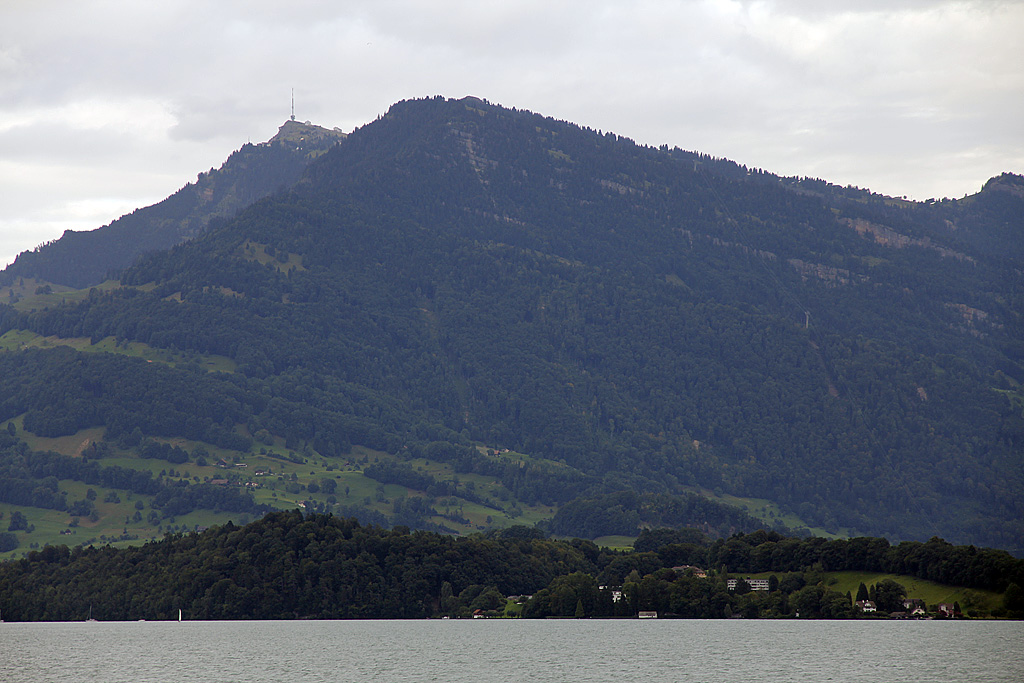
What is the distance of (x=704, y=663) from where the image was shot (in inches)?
6117

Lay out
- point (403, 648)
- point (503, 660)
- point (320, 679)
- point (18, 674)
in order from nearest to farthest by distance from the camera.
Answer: point (320, 679) < point (18, 674) < point (503, 660) < point (403, 648)

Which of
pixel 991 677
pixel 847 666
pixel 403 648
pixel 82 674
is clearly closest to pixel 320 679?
pixel 82 674

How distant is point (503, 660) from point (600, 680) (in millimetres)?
30756

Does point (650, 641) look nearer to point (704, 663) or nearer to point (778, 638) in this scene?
point (778, 638)

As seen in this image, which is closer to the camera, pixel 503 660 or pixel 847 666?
pixel 847 666

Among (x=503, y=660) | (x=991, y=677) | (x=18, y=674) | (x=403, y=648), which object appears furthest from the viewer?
(x=403, y=648)

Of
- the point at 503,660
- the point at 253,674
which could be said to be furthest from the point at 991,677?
the point at 253,674

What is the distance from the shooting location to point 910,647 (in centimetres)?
17312

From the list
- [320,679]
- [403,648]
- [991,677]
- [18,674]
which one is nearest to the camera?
[991,677]

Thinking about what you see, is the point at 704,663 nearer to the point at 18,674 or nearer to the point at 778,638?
the point at 778,638

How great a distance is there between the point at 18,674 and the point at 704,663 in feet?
285

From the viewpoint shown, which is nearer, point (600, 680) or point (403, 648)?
point (600, 680)

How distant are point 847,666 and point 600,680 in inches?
1289

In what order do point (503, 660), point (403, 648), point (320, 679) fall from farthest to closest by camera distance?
1. point (403, 648)
2. point (503, 660)
3. point (320, 679)
